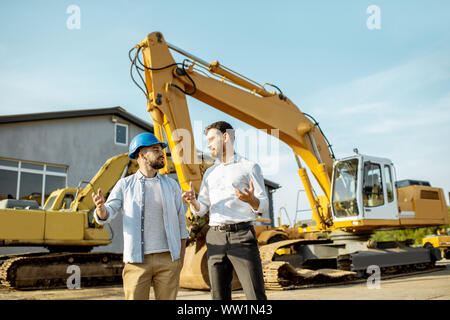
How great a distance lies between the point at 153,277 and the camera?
3.11 m

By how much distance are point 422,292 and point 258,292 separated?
5.38 m

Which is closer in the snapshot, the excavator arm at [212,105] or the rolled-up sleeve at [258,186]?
the rolled-up sleeve at [258,186]

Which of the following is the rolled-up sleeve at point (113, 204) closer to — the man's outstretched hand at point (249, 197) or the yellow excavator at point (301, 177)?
the man's outstretched hand at point (249, 197)

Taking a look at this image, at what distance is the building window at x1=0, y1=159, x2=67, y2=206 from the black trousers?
14.3 metres

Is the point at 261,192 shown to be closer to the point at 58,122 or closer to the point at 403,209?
the point at 403,209

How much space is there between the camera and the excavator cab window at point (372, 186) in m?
10.1

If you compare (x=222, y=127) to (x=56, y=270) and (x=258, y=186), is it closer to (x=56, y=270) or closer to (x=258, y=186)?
(x=258, y=186)

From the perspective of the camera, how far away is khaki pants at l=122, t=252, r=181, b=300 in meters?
2.95

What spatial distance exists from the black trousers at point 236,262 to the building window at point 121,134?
657 inches

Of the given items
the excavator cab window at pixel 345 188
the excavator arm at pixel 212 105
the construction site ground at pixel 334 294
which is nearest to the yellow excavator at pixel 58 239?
the construction site ground at pixel 334 294

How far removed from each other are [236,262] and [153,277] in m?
0.64

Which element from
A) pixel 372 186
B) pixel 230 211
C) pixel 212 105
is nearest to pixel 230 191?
pixel 230 211

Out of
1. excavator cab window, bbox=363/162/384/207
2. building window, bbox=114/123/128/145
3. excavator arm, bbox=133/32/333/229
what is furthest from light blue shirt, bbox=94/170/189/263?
building window, bbox=114/123/128/145
